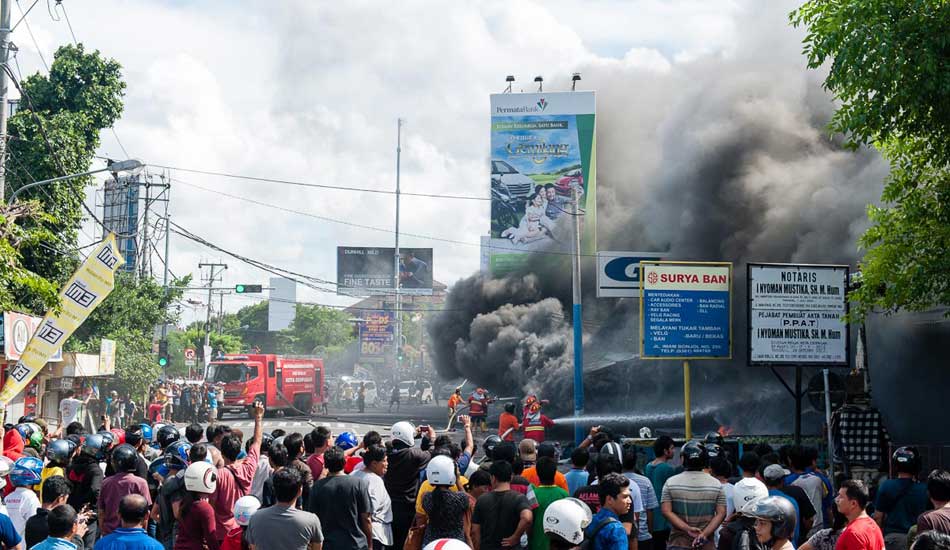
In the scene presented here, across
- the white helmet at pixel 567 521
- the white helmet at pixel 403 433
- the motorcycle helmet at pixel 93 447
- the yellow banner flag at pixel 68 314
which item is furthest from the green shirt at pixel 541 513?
the yellow banner flag at pixel 68 314

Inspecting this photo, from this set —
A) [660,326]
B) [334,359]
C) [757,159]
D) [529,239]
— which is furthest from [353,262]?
[660,326]

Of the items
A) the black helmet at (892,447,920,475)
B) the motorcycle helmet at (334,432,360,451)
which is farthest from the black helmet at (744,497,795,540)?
the motorcycle helmet at (334,432,360,451)

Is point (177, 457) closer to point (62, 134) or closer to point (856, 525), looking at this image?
point (856, 525)

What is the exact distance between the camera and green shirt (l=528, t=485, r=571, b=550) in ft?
22.6

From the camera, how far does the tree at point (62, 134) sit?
26.6m

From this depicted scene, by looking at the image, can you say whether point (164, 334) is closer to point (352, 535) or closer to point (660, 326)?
point (660, 326)

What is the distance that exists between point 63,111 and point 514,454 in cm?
2381

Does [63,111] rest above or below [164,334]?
above

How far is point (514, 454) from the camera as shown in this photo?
28.2ft

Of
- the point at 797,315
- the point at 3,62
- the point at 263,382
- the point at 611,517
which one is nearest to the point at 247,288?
the point at 263,382

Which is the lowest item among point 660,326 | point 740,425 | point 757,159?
point 740,425

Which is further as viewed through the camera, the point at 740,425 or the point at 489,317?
the point at 489,317

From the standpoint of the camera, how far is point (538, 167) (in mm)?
50625

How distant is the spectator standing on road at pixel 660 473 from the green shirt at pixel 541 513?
1.85 meters
